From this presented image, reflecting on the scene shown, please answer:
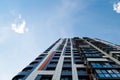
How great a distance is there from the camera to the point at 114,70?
30.5 metres

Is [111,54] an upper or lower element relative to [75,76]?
upper

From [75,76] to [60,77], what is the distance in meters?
2.67

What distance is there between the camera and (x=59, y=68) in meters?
36.0

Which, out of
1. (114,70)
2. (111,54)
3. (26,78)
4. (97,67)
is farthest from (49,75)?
(111,54)

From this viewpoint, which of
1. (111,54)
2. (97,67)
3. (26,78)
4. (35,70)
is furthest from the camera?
(111,54)

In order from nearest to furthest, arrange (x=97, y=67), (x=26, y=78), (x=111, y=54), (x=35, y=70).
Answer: (x=26, y=78) < (x=97, y=67) < (x=35, y=70) < (x=111, y=54)

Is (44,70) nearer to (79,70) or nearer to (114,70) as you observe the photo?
(79,70)

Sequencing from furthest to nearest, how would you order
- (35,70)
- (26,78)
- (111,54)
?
1. (111,54)
2. (35,70)
3. (26,78)

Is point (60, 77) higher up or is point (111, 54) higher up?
point (111, 54)

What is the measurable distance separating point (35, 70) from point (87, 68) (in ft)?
34.3

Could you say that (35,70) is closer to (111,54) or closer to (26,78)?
(26,78)

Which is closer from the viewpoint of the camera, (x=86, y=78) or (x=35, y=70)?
(x=86, y=78)

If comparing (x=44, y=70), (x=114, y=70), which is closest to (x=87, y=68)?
(x=114, y=70)

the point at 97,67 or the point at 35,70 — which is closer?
the point at 97,67
